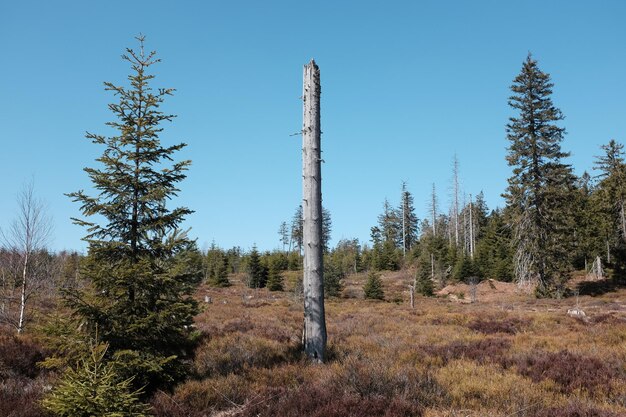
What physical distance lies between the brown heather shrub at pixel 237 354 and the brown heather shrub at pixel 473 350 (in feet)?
11.7

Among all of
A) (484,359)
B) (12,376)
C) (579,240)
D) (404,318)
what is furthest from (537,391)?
(579,240)

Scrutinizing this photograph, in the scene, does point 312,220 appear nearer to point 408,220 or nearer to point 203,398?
point 203,398

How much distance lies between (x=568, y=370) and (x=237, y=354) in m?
6.57

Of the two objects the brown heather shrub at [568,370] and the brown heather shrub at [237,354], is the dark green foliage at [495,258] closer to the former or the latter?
the brown heather shrub at [568,370]

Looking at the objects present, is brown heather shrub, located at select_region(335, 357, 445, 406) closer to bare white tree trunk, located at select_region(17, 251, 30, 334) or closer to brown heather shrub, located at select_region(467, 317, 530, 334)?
brown heather shrub, located at select_region(467, 317, 530, 334)

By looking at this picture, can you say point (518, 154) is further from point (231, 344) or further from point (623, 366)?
point (231, 344)

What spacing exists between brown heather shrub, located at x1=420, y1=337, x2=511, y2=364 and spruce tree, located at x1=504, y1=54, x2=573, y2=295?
72.9 feet

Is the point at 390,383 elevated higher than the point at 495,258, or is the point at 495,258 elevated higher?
the point at 495,258

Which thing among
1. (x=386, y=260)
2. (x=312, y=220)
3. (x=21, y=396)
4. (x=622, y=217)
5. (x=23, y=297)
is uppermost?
(x=622, y=217)

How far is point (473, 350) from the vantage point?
1005cm

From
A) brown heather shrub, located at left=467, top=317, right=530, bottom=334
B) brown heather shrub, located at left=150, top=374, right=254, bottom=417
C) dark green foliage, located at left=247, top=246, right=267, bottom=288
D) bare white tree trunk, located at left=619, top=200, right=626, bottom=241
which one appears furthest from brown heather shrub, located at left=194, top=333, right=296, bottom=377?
bare white tree trunk, located at left=619, top=200, right=626, bottom=241

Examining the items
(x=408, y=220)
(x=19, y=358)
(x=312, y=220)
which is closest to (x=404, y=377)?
(x=312, y=220)

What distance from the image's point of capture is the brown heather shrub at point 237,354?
304 inches

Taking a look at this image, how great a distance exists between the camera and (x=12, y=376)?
7.15 metres
